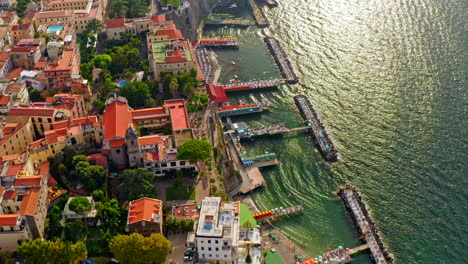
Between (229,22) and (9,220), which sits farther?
(229,22)

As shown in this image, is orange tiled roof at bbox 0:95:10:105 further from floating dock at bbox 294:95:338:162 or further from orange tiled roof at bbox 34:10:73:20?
floating dock at bbox 294:95:338:162

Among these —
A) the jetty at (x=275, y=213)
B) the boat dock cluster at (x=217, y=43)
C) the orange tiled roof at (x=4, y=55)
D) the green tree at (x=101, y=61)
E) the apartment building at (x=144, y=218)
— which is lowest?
the jetty at (x=275, y=213)

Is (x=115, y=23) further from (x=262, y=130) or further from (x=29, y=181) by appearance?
(x=29, y=181)

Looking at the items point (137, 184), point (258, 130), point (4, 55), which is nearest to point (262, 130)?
point (258, 130)

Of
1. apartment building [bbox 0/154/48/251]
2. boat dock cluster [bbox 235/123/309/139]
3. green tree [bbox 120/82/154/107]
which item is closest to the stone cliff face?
green tree [bbox 120/82/154/107]

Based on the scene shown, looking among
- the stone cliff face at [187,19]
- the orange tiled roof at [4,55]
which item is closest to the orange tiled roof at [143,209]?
the orange tiled roof at [4,55]

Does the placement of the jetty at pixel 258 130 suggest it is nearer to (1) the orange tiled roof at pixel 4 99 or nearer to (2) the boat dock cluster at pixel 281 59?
(2) the boat dock cluster at pixel 281 59

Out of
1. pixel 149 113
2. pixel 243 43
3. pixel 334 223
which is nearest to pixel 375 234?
pixel 334 223

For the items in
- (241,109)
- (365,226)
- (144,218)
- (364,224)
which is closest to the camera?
(144,218)
